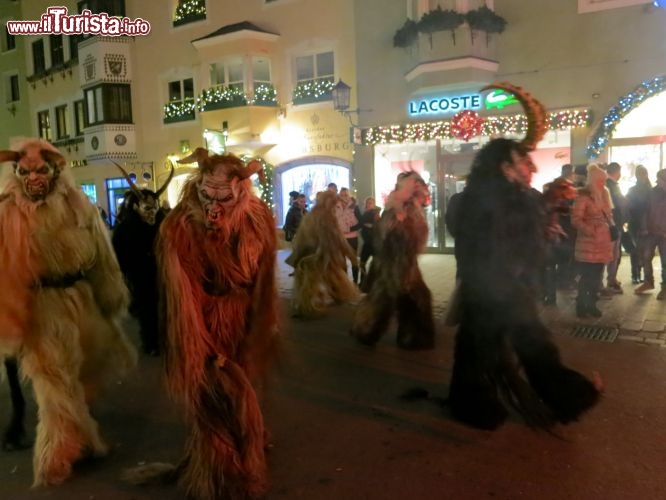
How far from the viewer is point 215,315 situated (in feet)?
11.3

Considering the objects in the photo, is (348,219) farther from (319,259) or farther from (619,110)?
(619,110)

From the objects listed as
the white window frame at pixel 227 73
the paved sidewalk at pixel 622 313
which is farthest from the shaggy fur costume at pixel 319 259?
the white window frame at pixel 227 73

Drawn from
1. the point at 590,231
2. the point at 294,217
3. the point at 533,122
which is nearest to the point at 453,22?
the point at 294,217

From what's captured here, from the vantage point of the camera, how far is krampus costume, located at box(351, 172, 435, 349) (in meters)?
6.55

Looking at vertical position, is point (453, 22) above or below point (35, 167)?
above

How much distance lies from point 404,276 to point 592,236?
9.36 ft

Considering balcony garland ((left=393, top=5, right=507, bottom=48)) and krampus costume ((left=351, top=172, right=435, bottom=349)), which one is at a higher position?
balcony garland ((left=393, top=5, right=507, bottom=48))

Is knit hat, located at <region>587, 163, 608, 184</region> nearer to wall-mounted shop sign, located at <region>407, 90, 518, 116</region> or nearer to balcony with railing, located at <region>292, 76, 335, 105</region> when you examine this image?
wall-mounted shop sign, located at <region>407, 90, 518, 116</region>

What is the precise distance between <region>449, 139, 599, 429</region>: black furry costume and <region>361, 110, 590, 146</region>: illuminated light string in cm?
915

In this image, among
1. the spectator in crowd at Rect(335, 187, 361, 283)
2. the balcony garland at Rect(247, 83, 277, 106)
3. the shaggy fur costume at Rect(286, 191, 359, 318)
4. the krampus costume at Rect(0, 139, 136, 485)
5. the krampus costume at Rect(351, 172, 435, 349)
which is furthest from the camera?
the balcony garland at Rect(247, 83, 277, 106)

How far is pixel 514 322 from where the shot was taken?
13.9 feet

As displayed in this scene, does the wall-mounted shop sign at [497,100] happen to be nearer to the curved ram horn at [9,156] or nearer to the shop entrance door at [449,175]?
the shop entrance door at [449,175]

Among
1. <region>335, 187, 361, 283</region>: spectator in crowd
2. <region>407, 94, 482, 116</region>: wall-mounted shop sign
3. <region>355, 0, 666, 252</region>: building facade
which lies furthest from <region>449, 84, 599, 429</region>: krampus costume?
<region>407, 94, 482, 116</region>: wall-mounted shop sign

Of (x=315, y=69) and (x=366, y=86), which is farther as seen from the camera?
(x=315, y=69)
